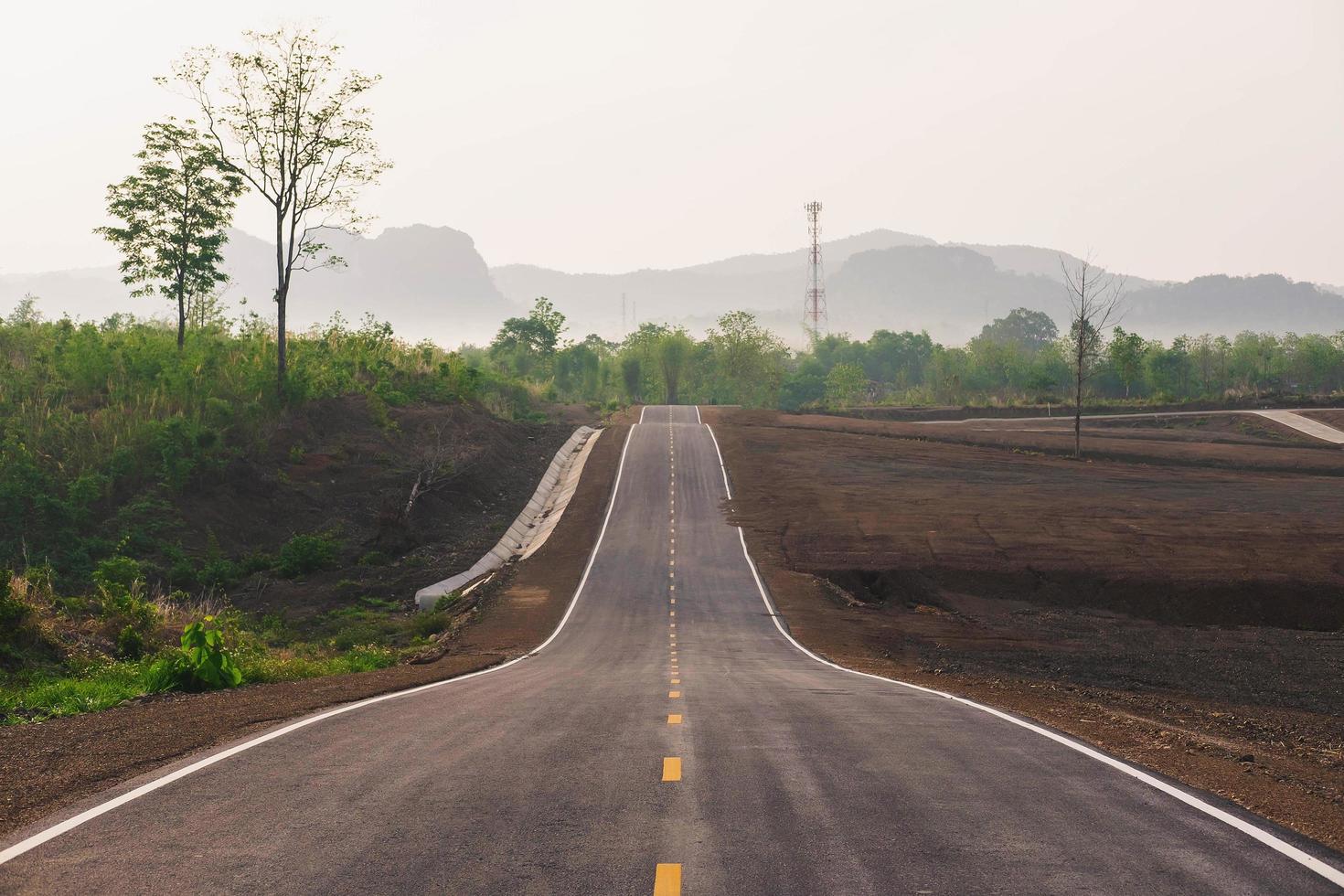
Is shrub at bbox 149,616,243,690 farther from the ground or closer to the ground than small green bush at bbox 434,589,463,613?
farther from the ground

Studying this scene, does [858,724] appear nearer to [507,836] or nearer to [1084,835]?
[1084,835]

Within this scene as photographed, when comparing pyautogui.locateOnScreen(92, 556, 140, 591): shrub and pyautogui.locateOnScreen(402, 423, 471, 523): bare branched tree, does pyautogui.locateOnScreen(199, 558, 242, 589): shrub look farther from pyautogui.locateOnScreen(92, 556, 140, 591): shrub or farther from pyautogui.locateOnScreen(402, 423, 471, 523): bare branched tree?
pyautogui.locateOnScreen(402, 423, 471, 523): bare branched tree

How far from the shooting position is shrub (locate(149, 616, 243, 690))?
1470 centimetres

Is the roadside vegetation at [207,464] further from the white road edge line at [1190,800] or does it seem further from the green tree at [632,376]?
the green tree at [632,376]

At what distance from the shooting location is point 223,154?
51562 millimetres

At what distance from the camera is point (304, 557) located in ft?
124

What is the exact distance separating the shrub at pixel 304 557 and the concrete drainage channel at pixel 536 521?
15.6 ft

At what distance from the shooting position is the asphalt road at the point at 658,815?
6242 mm

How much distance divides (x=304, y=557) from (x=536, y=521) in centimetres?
1417

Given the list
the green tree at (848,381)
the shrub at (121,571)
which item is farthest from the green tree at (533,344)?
the shrub at (121,571)

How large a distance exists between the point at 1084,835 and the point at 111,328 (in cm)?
6448

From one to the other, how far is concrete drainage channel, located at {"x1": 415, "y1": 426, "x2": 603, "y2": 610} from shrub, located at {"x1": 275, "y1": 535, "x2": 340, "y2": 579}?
4747 mm

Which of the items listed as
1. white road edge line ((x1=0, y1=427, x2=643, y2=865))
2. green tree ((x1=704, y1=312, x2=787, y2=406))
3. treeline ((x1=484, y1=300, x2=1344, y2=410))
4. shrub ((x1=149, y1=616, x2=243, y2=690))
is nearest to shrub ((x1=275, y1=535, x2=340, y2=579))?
white road edge line ((x1=0, y1=427, x2=643, y2=865))

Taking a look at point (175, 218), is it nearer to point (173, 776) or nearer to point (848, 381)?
point (173, 776)
